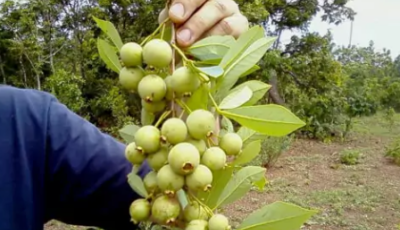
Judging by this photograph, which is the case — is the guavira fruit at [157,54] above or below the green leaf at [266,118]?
above

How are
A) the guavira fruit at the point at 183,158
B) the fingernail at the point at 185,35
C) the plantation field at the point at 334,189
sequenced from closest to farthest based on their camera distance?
the guavira fruit at the point at 183,158 < the fingernail at the point at 185,35 < the plantation field at the point at 334,189

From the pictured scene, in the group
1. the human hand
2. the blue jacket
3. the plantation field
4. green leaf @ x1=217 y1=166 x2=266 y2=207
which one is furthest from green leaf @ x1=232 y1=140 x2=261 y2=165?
the plantation field

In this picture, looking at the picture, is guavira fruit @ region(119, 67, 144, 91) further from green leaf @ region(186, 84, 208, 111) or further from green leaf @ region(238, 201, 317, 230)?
green leaf @ region(238, 201, 317, 230)

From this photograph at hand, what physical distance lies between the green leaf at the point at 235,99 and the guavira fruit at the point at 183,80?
5 cm

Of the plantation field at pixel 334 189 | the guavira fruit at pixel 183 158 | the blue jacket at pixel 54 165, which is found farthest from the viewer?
the plantation field at pixel 334 189

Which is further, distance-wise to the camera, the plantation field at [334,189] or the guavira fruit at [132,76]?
the plantation field at [334,189]

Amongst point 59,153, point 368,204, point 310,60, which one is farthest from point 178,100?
point 310,60

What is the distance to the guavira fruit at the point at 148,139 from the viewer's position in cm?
45

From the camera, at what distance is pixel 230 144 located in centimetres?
49

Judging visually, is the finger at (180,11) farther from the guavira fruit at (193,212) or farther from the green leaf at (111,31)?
the guavira fruit at (193,212)

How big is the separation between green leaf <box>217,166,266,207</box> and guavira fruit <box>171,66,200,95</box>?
0.11 metres

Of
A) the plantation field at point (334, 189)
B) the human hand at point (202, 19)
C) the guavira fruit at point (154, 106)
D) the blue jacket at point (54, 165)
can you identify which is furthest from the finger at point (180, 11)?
the plantation field at point (334, 189)

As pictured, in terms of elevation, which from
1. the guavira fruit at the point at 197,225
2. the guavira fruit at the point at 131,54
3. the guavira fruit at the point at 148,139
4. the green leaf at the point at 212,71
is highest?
the guavira fruit at the point at 131,54

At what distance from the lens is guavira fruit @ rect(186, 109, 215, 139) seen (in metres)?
0.45
